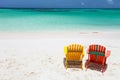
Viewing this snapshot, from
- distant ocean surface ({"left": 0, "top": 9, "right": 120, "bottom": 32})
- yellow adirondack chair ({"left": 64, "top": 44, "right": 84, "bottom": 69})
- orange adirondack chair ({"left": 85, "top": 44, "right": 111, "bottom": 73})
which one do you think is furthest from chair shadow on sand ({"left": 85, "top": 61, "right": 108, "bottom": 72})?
distant ocean surface ({"left": 0, "top": 9, "right": 120, "bottom": 32})

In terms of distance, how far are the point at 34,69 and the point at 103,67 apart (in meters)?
2.88

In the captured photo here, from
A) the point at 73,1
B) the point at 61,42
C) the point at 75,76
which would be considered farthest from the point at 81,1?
the point at 75,76

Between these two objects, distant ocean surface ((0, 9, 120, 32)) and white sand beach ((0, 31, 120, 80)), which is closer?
white sand beach ((0, 31, 120, 80))

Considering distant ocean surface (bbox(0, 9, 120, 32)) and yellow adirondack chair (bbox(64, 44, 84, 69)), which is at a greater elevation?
distant ocean surface (bbox(0, 9, 120, 32))

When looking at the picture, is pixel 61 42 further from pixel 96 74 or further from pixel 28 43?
pixel 96 74

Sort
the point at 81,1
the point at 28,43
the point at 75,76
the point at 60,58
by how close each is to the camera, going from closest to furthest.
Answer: the point at 75,76 < the point at 60,58 < the point at 28,43 < the point at 81,1

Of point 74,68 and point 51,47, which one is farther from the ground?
point 51,47

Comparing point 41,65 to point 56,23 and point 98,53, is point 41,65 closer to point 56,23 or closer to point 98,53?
point 98,53

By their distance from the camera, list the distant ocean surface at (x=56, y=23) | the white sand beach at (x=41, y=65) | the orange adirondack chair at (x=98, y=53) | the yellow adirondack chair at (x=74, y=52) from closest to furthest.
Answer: the white sand beach at (x=41, y=65)
the orange adirondack chair at (x=98, y=53)
the yellow adirondack chair at (x=74, y=52)
the distant ocean surface at (x=56, y=23)

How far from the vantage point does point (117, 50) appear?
9.10m

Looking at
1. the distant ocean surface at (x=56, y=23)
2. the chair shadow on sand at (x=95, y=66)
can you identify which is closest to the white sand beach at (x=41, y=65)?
the chair shadow on sand at (x=95, y=66)

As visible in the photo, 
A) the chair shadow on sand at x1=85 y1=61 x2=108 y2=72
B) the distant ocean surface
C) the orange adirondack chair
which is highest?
the distant ocean surface

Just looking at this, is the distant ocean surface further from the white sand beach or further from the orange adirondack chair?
the orange adirondack chair

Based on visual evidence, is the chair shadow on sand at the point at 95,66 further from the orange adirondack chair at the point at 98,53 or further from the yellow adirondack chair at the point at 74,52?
the yellow adirondack chair at the point at 74,52
